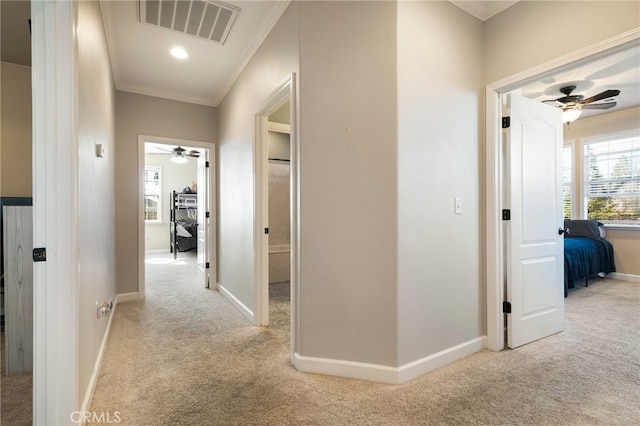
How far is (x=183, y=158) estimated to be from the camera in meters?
7.02

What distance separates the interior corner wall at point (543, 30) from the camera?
1.75m

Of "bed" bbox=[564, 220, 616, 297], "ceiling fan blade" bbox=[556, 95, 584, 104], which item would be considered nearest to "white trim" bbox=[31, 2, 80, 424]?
"ceiling fan blade" bbox=[556, 95, 584, 104]

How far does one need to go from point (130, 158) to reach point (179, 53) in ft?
4.85

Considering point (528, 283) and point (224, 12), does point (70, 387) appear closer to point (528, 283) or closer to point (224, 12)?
point (224, 12)

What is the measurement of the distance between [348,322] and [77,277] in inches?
58.8

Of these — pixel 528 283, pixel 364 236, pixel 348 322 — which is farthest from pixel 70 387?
pixel 528 283

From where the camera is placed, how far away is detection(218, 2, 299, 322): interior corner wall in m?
2.36

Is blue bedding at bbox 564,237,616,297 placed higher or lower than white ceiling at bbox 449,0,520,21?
lower

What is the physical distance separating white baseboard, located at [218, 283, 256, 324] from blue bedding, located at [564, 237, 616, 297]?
382cm

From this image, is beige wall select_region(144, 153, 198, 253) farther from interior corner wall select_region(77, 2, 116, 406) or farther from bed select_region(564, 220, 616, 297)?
bed select_region(564, 220, 616, 297)

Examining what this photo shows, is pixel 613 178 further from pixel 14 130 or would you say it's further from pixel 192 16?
pixel 14 130

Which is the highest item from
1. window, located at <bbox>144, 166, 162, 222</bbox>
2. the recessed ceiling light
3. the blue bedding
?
the recessed ceiling light

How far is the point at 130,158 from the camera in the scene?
12.3 feet

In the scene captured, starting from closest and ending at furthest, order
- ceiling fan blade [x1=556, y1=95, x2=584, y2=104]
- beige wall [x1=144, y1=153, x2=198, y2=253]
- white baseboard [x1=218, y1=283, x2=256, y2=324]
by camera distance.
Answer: white baseboard [x1=218, y1=283, x2=256, y2=324], ceiling fan blade [x1=556, y1=95, x2=584, y2=104], beige wall [x1=144, y1=153, x2=198, y2=253]
